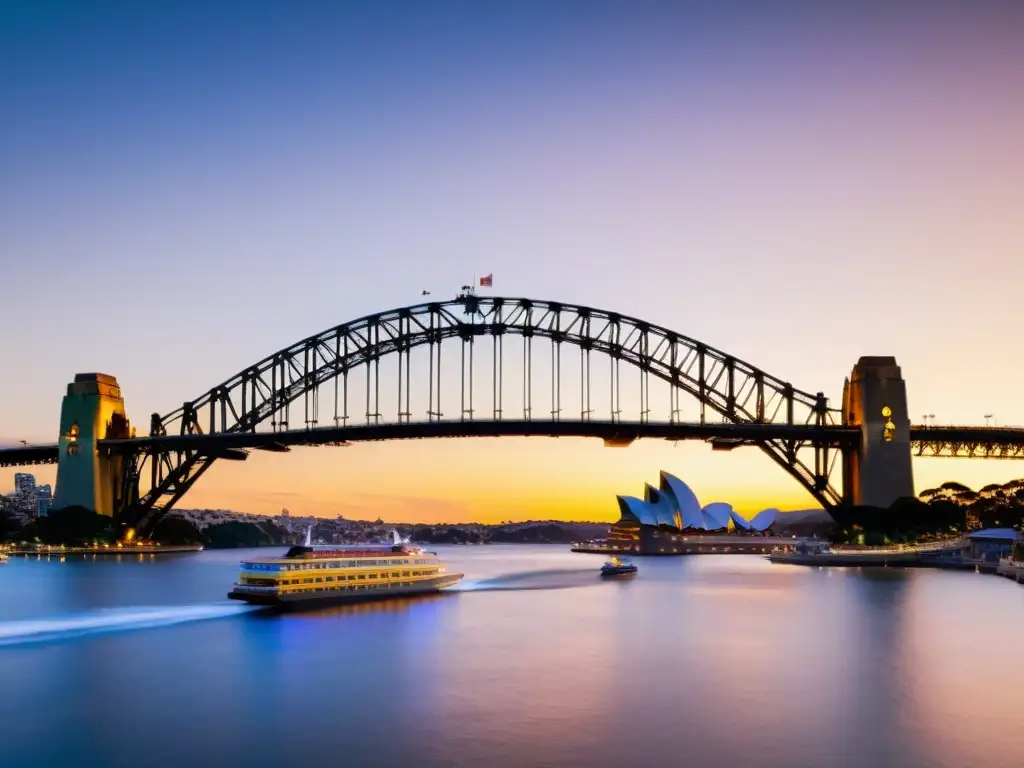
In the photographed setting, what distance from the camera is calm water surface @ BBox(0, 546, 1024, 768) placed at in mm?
23281

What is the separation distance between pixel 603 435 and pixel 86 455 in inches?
2007

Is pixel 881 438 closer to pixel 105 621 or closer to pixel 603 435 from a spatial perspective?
pixel 603 435

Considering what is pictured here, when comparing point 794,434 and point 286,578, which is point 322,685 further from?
point 794,434

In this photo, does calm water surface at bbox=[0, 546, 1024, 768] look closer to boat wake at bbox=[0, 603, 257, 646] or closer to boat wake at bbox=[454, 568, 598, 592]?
boat wake at bbox=[0, 603, 257, 646]

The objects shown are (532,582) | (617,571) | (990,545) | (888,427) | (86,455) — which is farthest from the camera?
(86,455)

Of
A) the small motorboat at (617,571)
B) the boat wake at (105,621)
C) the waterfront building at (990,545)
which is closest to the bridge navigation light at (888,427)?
the waterfront building at (990,545)

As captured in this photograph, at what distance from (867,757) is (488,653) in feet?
56.0

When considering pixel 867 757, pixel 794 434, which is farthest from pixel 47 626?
pixel 794 434

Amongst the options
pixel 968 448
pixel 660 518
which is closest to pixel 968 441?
pixel 968 448

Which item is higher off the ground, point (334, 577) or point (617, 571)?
point (334, 577)

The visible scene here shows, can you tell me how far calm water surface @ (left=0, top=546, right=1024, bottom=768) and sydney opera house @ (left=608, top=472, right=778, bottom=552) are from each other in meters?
103

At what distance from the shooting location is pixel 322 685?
30.7m

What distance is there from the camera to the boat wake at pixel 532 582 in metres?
74.5

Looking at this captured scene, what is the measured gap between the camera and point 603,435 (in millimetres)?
95500
